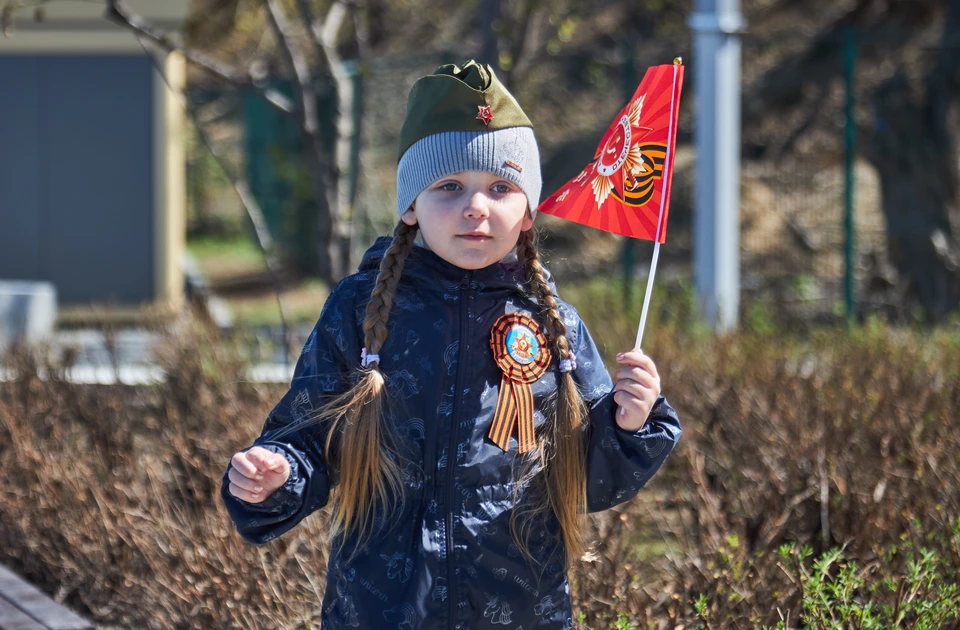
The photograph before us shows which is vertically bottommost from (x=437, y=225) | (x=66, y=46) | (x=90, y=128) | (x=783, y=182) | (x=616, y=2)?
(x=437, y=225)

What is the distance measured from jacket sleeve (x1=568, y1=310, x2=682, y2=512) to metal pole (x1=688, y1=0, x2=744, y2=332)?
189 inches

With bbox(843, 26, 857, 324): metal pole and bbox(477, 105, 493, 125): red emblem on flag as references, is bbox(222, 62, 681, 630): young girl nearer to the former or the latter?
bbox(477, 105, 493, 125): red emblem on flag

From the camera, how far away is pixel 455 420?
2.20m

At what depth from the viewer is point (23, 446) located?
13.6 feet

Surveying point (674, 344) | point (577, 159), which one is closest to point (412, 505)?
point (674, 344)

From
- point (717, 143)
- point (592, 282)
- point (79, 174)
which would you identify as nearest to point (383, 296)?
point (717, 143)

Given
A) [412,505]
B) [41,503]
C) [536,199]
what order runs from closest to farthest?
[412,505] → [536,199] → [41,503]

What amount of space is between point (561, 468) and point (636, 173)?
60 centimetres

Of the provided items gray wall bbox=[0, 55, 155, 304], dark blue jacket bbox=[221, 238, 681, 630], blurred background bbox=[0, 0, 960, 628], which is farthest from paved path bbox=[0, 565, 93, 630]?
gray wall bbox=[0, 55, 155, 304]

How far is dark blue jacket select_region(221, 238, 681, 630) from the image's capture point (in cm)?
215

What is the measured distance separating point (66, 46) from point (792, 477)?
9.19m

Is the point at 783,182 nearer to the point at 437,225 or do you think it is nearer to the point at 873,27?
the point at 873,27

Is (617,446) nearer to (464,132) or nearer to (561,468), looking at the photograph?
(561,468)

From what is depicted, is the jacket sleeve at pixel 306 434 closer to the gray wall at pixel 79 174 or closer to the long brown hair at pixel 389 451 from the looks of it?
the long brown hair at pixel 389 451
